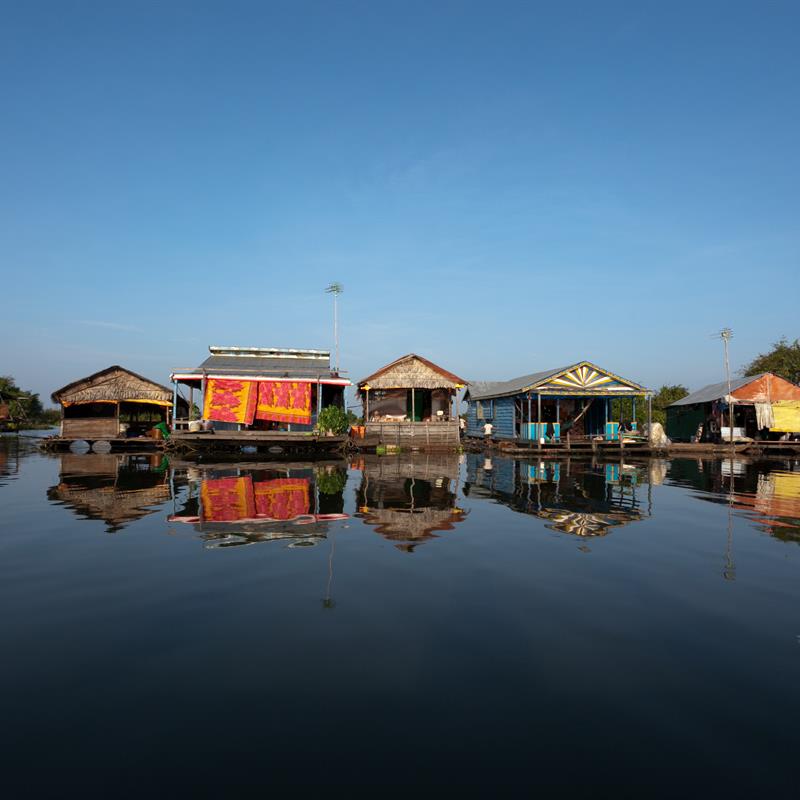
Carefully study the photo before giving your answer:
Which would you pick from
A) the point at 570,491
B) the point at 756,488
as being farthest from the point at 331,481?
the point at 756,488

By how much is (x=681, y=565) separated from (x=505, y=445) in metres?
24.1

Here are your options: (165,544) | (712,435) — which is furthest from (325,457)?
(712,435)

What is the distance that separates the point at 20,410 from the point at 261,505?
180 feet

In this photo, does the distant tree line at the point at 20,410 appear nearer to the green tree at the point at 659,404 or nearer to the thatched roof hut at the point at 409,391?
the thatched roof hut at the point at 409,391

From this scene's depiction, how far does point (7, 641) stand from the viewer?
4723 mm

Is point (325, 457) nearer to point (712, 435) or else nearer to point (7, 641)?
point (7, 641)

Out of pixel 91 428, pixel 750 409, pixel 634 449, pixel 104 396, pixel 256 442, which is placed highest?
pixel 104 396

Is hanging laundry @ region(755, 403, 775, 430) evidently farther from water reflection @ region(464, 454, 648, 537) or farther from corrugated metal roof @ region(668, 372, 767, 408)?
water reflection @ region(464, 454, 648, 537)

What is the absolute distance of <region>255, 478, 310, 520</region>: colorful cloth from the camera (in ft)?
36.2

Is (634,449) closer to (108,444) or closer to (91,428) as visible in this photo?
(108,444)

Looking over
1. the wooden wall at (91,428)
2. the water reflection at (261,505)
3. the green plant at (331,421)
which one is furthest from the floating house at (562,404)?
the wooden wall at (91,428)

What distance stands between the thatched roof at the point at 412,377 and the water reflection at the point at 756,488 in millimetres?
15052

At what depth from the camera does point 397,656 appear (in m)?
4.45

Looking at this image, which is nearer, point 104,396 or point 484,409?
point 104,396
